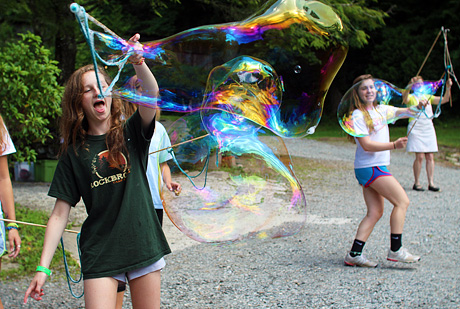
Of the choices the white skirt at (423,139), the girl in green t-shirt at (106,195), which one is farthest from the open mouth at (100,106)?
the white skirt at (423,139)

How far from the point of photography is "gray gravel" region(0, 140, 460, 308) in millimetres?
3912

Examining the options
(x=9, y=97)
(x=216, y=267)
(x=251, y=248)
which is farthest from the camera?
(x=9, y=97)

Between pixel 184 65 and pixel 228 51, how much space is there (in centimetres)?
34

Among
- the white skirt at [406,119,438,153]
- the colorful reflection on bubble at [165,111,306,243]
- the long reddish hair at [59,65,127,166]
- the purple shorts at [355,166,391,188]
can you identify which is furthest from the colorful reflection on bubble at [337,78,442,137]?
the white skirt at [406,119,438,153]

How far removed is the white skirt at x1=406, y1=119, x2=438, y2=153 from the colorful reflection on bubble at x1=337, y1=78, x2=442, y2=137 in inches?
150

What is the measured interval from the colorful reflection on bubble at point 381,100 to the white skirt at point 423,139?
3809 mm

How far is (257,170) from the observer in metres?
3.49

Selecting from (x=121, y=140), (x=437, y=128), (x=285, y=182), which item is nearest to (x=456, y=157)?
(x=437, y=128)

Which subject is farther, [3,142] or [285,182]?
[285,182]

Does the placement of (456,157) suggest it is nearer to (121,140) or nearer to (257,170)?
(257,170)

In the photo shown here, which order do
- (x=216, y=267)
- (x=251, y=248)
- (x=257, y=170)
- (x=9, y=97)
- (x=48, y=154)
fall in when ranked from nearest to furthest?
(x=257, y=170)
(x=216, y=267)
(x=251, y=248)
(x=9, y=97)
(x=48, y=154)

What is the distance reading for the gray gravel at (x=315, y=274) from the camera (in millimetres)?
3912

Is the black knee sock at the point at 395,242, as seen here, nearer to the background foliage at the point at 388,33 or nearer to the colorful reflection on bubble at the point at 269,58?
the colorful reflection on bubble at the point at 269,58

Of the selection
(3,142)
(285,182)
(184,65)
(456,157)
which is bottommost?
(456,157)
